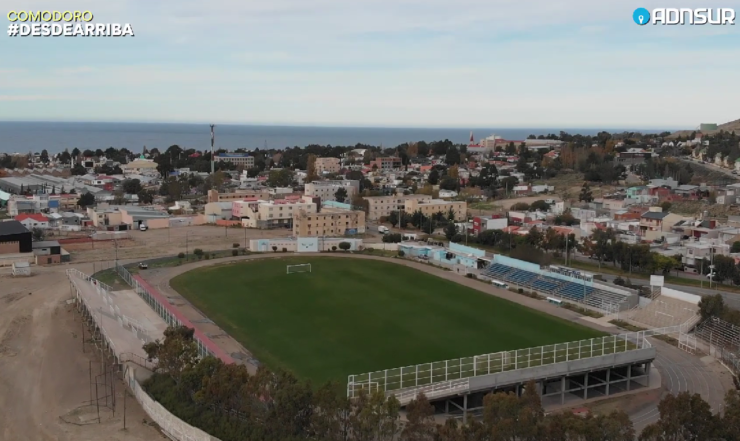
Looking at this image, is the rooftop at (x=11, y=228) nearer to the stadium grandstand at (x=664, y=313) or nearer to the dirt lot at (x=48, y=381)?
the dirt lot at (x=48, y=381)

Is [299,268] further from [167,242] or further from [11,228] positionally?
[11,228]

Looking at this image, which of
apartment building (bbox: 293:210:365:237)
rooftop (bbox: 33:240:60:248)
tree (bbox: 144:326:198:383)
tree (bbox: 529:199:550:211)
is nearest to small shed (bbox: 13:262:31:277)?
rooftop (bbox: 33:240:60:248)

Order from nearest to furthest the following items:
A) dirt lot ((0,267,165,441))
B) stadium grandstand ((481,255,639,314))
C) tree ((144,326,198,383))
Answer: dirt lot ((0,267,165,441)) < tree ((144,326,198,383)) < stadium grandstand ((481,255,639,314))

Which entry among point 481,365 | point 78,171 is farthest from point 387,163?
point 481,365

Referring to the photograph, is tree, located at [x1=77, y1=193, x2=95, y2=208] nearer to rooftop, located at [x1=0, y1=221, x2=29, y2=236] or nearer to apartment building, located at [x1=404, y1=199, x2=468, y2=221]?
rooftop, located at [x1=0, y1=221, x2=29, y2=236]

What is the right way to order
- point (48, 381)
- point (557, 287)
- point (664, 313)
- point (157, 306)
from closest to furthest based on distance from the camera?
point (48, 381) < point (664, 313) < point (157, 306) < point (557, 287)
